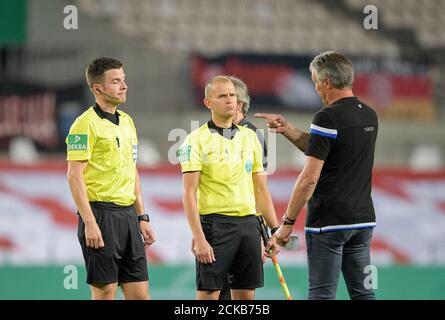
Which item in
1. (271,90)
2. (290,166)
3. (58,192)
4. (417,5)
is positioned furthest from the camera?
(417,5)

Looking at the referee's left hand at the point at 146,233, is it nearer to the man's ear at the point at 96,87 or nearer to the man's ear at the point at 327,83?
the man's ear at the point at 96,87

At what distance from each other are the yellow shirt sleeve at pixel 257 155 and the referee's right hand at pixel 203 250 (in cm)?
65

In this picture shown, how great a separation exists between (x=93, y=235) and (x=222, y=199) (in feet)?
2.65

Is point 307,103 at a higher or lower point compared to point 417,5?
lower

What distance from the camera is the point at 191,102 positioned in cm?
1282

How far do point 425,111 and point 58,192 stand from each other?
562 centimetres

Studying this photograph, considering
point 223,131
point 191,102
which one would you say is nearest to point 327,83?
point 223,131

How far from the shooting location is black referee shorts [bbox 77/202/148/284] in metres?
5.56

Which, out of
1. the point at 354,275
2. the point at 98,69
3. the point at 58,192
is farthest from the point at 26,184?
the point at 354,275

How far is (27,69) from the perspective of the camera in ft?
41.2

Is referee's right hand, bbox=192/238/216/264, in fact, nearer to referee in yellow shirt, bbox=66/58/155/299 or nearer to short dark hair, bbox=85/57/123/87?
referee in yellow shirt, bbox=66/58/155/299

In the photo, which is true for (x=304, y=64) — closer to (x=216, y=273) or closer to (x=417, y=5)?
(x=417, y=5)

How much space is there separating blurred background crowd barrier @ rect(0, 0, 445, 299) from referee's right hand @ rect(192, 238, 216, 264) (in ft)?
13.4
